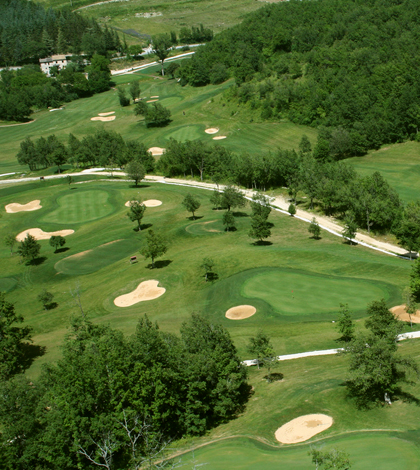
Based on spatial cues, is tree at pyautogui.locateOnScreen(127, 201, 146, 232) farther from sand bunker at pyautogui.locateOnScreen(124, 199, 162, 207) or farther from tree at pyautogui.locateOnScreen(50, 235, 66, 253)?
sand bunker at pyautogui.locateOnScreen(124, 199, 162, 207)

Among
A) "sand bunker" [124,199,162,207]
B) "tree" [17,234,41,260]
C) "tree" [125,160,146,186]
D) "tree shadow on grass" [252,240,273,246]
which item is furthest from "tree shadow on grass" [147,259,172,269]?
"tree" [125,160,146,186]

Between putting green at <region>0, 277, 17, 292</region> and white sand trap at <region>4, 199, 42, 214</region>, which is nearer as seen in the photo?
putting green at <region>0, 277, 17, 292</region>

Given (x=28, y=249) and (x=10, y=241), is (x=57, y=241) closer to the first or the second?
(x=28, y=249)

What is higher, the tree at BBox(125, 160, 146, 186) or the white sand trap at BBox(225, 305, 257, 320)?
the tree at BBox(125, 160, 146, 186)

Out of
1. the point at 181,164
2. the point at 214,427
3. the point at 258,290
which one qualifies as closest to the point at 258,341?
the point at 214,427

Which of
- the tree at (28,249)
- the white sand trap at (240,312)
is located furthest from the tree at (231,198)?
the white sand trap at (240,312)

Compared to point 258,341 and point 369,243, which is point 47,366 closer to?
point 258,341
